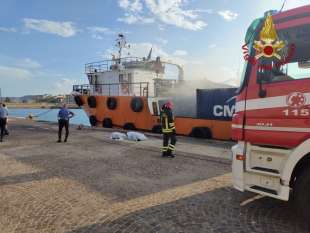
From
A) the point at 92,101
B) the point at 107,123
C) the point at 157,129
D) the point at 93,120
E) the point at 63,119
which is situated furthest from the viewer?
the point at 93,120

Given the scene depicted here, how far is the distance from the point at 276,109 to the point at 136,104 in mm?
12548

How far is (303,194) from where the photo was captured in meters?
3.73

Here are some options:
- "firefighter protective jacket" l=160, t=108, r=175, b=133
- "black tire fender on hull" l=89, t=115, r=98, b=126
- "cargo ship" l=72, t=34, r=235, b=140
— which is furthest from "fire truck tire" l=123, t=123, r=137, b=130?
"firefighter protective jacket" l=160, t=108, r=175, b=133

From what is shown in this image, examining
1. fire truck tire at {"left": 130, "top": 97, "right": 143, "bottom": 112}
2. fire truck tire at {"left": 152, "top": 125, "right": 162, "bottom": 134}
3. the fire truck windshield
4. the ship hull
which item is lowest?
fire truck tire at {"left": 152, "top": 125, "right": 162, "bottom": 134}

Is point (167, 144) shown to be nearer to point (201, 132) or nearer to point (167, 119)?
point (167, 119)

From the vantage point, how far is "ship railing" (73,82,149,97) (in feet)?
57.7

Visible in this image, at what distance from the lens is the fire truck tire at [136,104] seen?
16.1m

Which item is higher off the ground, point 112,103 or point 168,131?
point 112,103

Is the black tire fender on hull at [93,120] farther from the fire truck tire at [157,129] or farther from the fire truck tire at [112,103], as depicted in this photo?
the fire truck tire at [157,129]

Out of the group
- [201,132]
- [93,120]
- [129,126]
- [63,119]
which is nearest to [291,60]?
[201,132]

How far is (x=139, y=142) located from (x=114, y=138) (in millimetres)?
1413

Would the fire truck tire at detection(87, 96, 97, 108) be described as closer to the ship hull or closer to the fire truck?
the ship hull

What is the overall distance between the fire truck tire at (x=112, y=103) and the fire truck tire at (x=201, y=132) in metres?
5.62

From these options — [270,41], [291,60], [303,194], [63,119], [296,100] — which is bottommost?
[303,194]
